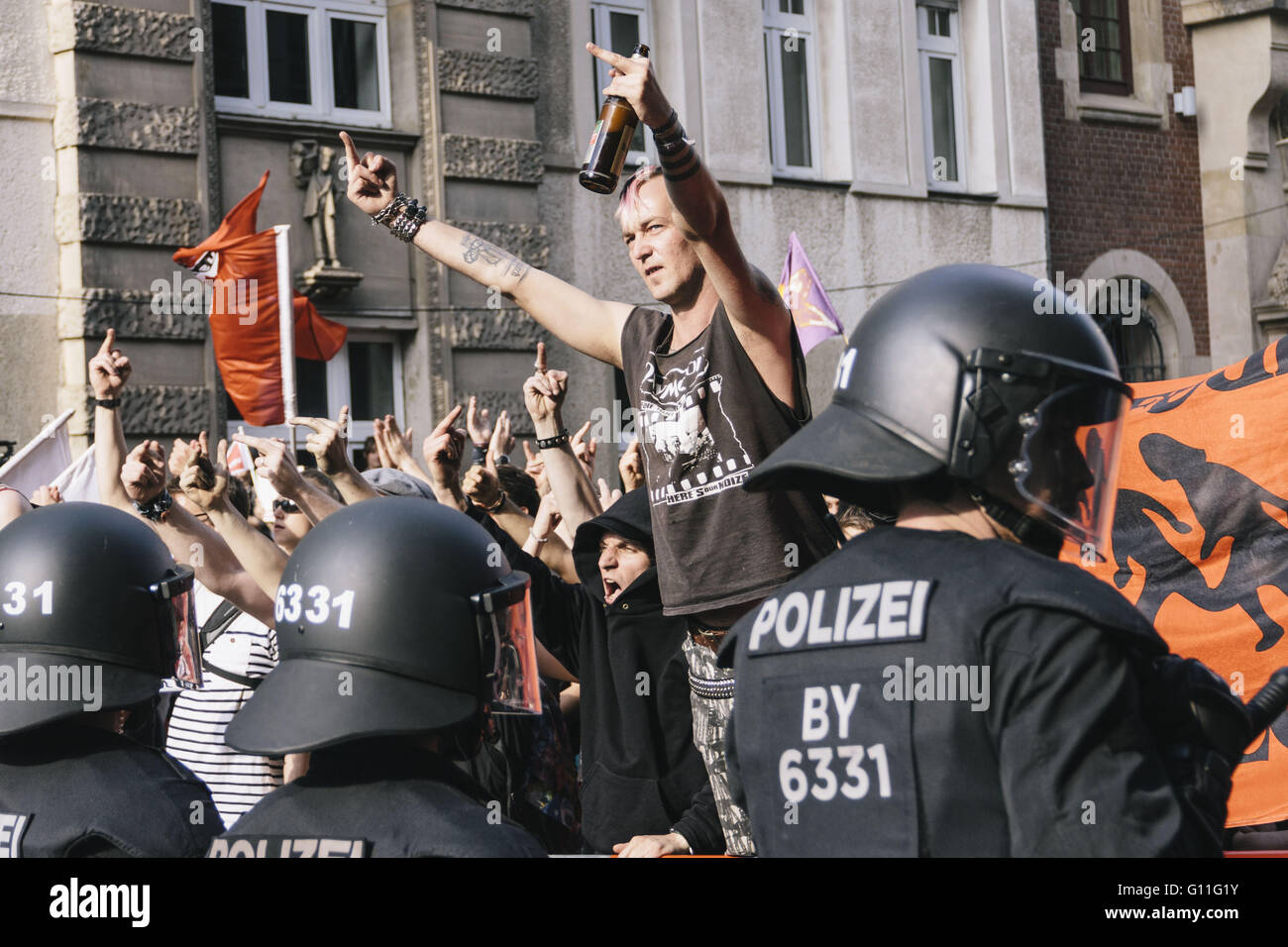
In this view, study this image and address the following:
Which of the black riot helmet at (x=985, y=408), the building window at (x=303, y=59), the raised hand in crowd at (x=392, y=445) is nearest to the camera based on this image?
the black riot helmet at (x=985, y=408)

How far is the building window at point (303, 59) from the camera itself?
12031 millimetres

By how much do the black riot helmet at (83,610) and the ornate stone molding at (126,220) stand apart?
7.95 metres

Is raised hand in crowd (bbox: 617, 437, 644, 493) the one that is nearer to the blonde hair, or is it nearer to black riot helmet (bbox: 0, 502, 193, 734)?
the blonde hair

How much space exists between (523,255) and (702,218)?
947 centimetres

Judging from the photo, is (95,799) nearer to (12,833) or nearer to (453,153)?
(12,833)

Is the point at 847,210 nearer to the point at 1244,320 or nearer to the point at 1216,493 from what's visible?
the point at 1244,320

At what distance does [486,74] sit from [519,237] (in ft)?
4.25

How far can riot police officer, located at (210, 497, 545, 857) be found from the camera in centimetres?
236

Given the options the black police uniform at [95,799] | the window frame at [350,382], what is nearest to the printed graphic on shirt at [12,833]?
the black police uniform at [95,799]

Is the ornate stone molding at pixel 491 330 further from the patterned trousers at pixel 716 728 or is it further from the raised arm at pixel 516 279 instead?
the patterned trousers at pixel 716 728

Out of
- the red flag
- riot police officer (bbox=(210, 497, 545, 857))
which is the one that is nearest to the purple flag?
the red flag

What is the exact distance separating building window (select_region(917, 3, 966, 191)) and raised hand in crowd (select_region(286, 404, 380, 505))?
1167 cm

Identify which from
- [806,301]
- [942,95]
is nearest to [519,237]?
[806,301]
